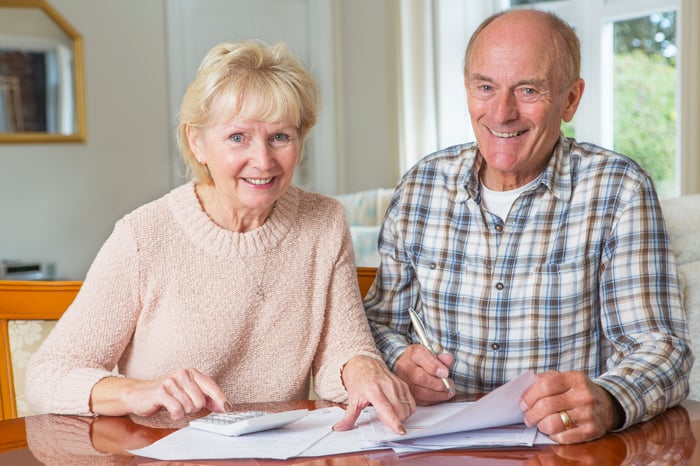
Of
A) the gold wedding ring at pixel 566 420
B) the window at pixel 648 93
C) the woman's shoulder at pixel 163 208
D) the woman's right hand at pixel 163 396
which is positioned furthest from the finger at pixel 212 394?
the window at pixel 648 93

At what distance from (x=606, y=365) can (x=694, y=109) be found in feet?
9.94

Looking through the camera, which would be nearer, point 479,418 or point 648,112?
point 479,418

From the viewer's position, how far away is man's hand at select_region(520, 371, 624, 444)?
119 centimetres

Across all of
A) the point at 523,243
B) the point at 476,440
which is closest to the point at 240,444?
the point at 476,440

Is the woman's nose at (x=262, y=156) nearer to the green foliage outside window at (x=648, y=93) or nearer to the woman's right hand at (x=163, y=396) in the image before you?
the woman's right hand at (x=163, y=396)

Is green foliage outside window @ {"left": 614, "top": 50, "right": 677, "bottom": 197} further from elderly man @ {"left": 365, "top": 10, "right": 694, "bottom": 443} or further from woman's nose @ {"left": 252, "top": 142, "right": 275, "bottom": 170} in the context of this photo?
woman's nose @ {"left": 252, "top": 142, "right": 275, "bottom": 170}

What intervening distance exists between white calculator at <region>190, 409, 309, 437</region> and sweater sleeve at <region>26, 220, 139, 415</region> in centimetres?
25

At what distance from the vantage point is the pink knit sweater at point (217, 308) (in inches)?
58.6

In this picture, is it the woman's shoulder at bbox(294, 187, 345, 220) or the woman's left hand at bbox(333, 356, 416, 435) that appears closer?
the woman's left hand at bbox(333, 356, 416, 435)

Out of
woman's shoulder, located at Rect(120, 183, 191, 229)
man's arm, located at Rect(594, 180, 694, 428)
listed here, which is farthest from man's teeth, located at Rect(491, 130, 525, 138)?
woman's shoulder, located at Rect(120, 183, 191, 229)

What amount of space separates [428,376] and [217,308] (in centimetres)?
39

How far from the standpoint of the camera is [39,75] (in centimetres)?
469

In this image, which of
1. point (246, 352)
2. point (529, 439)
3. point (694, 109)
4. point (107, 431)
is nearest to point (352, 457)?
point (529, 439)

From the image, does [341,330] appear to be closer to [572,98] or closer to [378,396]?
[378,396]
